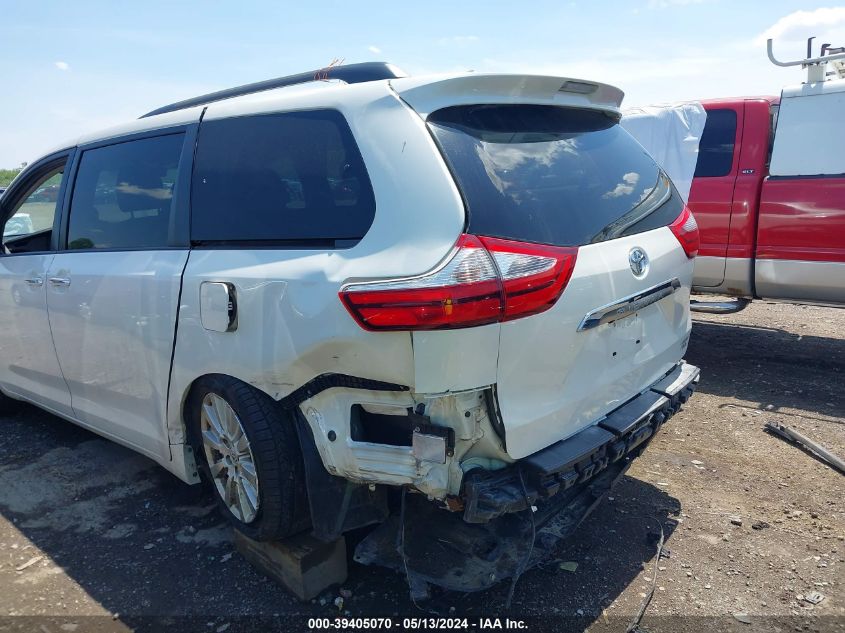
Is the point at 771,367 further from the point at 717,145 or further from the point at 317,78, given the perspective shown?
the point at 317,78

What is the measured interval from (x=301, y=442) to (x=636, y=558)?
5.24ft

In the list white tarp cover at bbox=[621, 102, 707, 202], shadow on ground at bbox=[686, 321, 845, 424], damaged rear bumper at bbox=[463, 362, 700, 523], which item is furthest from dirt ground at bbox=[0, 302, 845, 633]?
white tarp cover at bbox=[621, 102, 707, 202]

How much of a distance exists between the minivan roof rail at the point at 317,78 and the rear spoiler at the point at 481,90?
21cm

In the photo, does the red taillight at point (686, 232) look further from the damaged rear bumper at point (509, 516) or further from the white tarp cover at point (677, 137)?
the white tarp cover at point (677, 137)

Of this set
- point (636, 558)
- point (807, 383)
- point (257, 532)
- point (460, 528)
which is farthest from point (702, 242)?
point (257, 532)

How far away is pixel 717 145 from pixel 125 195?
489 cm

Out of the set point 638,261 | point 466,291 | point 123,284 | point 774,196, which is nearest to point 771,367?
point 774,196

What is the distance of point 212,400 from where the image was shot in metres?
2.82

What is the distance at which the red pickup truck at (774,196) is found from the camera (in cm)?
517

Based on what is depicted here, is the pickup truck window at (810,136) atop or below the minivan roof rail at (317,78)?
below

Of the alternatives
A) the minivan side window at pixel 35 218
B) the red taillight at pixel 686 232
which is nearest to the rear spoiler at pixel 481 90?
the red taillight at pixel 686 232

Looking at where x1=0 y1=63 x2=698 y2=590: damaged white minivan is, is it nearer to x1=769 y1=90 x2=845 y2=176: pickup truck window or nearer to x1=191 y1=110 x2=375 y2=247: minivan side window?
x1=191 y1=110 x2=375 y2=247: minivan side window

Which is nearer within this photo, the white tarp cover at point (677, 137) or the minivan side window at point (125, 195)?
the minivan side window at point (125, 195)

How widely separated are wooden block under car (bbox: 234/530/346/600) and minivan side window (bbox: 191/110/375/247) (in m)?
1.24
